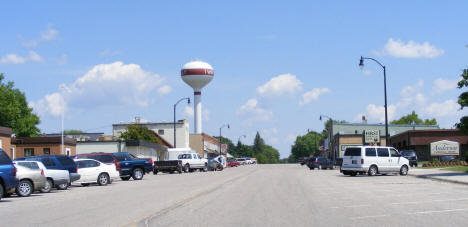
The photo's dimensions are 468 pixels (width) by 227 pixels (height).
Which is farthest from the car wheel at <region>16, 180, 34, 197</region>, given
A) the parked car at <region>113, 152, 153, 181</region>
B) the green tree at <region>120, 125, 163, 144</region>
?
the green tree at <region>120, 125, 163, 144</region>

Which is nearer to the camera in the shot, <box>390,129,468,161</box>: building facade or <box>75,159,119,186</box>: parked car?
<box>75,159,119,186</box>: parked car

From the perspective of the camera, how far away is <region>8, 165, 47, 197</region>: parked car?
21175 millimetres

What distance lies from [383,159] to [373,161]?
28.6 inches

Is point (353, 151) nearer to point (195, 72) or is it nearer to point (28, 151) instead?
point (28, 151)

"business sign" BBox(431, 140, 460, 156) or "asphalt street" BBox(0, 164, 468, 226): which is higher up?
"business sign" BBox(431, 140, 460, 156)

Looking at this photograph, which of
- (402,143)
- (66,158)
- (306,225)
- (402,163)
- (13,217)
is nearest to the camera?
(306,225)

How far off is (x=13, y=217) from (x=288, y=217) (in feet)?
21.8

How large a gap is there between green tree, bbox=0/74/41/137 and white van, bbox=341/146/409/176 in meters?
56.8

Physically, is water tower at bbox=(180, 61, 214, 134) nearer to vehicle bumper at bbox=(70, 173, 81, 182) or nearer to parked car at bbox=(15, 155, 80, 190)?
parked car at bbox=(15, 155, 80, 190)

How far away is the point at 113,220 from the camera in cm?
1247

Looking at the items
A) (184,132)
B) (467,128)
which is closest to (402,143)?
(184,132)

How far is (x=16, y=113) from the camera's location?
79562mm

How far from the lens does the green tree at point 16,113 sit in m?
78.1

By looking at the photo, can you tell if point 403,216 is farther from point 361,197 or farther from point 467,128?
point 467,128
